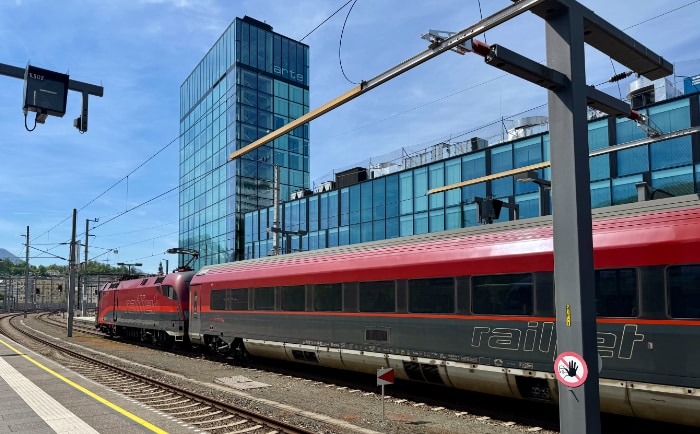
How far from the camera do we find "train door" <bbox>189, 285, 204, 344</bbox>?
21328 mm

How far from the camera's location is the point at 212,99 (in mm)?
49312

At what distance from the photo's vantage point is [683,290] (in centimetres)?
800

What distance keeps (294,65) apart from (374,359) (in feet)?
135

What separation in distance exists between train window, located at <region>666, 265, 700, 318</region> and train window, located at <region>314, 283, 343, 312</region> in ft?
24.8

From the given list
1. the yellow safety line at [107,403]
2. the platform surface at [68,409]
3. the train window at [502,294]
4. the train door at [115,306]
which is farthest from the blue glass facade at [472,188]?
the platform surface at [68,409]

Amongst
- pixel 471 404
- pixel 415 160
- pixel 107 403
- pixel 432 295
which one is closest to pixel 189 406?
pixel 107 403

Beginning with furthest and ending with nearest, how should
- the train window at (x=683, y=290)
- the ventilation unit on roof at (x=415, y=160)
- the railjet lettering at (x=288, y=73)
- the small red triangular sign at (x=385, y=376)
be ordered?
the railjet lettering at (x=288, y=73)
the ventilation unit on roof at (x=415, y=160)
the small red triangular sign at (x=385, y=376)
the train window at (x=683, y=290)

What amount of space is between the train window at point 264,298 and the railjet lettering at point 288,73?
34.2 m

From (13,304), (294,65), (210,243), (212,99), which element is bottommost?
(13,304)

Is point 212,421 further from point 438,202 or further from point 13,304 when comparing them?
point 13,304

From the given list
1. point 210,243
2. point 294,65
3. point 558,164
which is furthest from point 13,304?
point 558,164

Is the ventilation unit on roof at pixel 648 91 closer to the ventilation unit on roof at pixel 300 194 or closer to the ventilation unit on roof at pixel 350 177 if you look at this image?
the ventilation unit on roof at pixel 350 177

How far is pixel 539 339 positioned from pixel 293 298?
7.84m

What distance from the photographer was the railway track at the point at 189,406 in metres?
9.73
